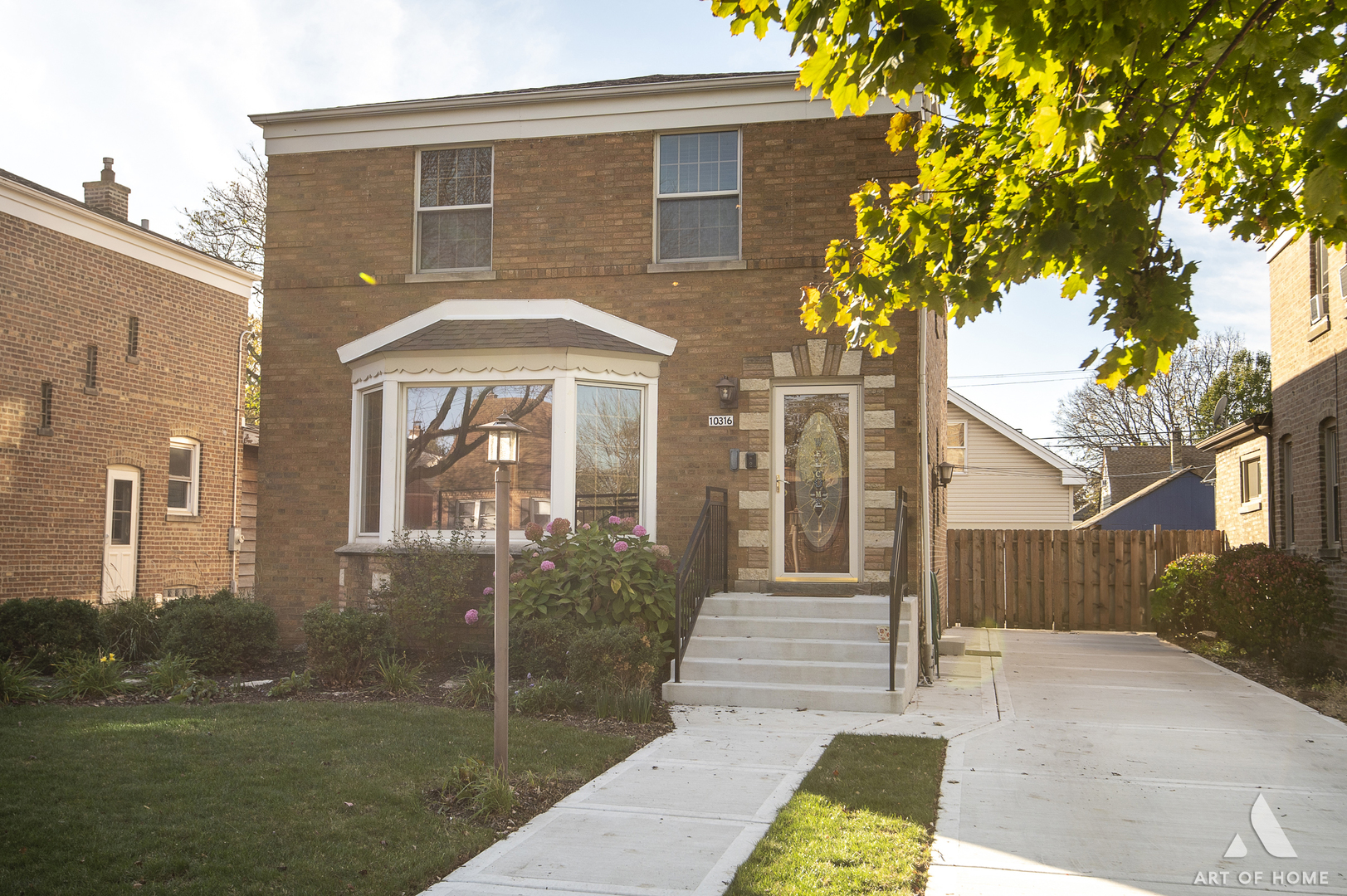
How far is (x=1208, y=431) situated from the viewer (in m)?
38.6

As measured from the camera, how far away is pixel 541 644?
27.2ft

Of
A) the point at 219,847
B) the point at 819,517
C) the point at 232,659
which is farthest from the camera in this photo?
the point at 819,517

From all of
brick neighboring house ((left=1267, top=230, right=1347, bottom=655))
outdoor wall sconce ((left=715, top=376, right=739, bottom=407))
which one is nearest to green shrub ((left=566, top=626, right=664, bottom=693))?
outdoor wall sconce ((left=715, top=376, right=739, bottom=407))

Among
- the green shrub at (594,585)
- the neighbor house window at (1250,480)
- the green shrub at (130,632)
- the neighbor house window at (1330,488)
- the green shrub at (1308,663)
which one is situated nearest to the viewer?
the green shrub at (594,585)

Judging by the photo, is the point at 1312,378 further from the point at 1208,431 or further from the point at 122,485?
the point at 1208,431

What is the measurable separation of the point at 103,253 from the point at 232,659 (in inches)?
417

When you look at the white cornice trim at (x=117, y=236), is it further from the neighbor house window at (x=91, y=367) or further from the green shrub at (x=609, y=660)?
the green shrub at (x=609, y=660)

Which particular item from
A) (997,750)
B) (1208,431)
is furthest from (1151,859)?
(1208,431)

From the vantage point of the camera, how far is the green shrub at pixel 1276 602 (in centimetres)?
1085

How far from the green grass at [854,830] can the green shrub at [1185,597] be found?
9181mm

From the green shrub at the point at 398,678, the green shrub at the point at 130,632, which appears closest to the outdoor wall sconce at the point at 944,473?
the green shrub at the point at 398,678

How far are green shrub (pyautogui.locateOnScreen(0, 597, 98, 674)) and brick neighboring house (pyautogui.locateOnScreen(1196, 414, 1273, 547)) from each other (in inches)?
587

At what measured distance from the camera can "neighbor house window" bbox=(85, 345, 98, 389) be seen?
16.1 metres

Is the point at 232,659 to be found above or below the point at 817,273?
below
